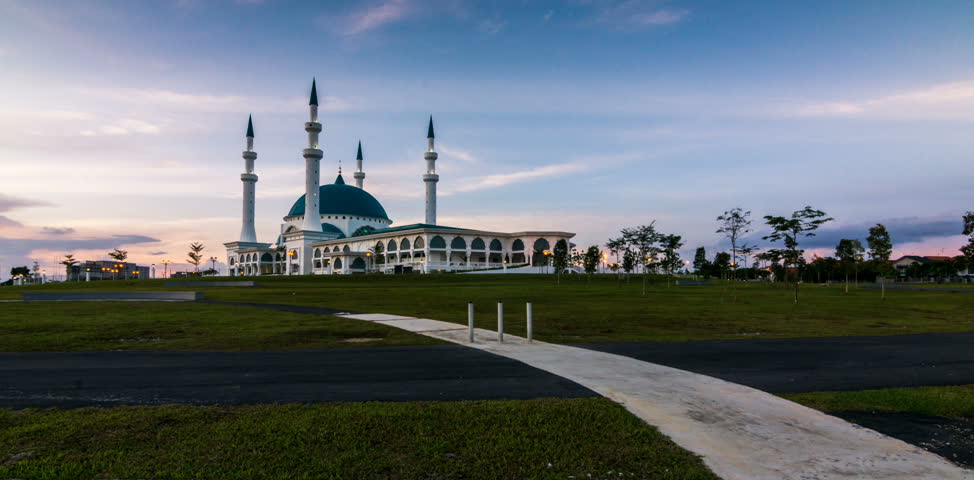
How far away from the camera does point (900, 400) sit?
756 cm

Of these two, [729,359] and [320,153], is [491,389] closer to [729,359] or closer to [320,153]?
[729,359]

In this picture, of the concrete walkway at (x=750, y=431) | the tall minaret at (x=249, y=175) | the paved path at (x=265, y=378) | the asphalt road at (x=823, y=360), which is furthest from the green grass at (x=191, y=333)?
the tall minaret at (x=249, y=175)

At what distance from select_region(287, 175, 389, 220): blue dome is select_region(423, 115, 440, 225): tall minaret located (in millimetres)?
35108

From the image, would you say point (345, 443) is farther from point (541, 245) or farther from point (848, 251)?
point (541, 245)

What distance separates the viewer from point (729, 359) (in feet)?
37.6

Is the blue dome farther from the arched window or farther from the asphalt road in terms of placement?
the asphalt road

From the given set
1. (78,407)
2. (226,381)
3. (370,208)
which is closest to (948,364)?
(226,381)

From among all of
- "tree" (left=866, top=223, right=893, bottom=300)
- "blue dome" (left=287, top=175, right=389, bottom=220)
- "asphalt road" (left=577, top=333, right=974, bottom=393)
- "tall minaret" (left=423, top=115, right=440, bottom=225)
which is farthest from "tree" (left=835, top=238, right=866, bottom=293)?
"blue dome" (left=287, top=175, right=389, bottom=220)

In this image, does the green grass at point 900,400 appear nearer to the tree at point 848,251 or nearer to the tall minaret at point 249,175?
the tree at point 848,251

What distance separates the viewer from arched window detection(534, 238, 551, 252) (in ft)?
414

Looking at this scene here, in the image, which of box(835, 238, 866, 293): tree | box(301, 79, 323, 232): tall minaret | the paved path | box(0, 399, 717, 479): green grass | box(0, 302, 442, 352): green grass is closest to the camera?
box(0, 399, 717, 479): green grass

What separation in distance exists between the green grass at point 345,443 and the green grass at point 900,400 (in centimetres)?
293

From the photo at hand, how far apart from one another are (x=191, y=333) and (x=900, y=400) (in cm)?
1668

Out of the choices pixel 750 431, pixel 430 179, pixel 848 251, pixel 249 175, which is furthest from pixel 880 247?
pixel 249 175
